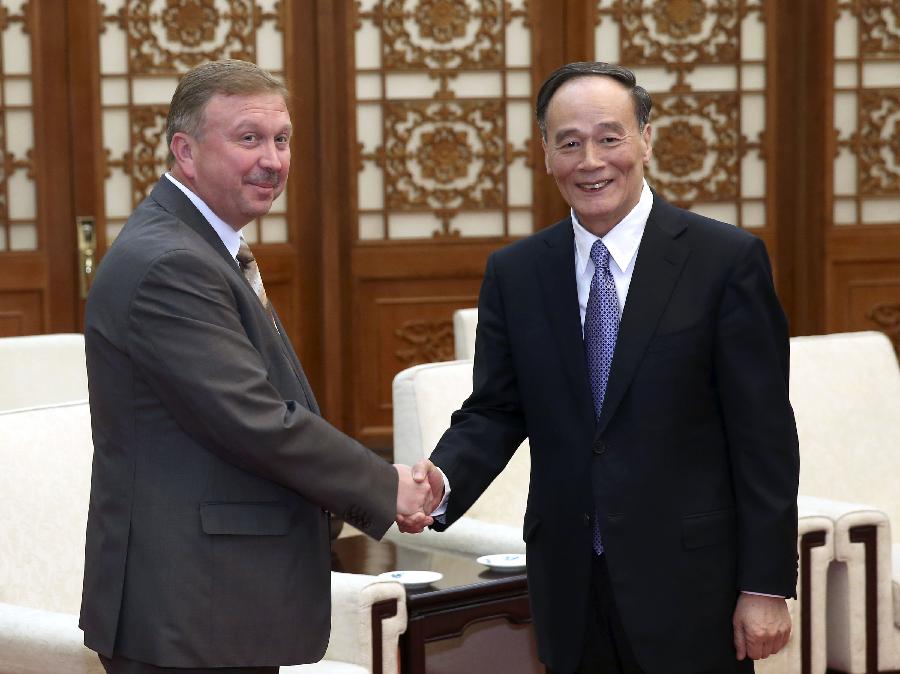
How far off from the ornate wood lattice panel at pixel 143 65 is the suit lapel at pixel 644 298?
3.92 m

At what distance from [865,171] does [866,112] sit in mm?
252

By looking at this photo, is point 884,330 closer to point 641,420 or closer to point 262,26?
point 262,26

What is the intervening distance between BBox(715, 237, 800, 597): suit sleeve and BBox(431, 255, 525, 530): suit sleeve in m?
0.35

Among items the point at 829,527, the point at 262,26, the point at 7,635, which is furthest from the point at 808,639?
the point at 262,26

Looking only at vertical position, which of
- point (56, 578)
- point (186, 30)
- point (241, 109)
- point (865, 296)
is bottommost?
point (56, 578)

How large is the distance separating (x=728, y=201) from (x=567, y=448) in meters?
4.31

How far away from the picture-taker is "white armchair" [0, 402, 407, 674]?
7.78 ft

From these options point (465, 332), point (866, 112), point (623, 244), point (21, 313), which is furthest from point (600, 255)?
point (866, 112)

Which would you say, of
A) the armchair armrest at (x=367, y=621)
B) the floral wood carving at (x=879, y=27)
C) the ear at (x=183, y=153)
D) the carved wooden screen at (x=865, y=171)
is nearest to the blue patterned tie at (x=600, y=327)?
A: the ear at (x=183, y=153)

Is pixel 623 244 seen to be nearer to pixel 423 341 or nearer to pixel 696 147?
pixel 423 341

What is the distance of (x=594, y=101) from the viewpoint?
Answer: 71.7 inches

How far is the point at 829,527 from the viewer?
120 inches

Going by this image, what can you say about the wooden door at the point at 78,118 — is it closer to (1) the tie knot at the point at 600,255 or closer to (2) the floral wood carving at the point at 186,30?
(2) the floral wood carving at the point at 186,30

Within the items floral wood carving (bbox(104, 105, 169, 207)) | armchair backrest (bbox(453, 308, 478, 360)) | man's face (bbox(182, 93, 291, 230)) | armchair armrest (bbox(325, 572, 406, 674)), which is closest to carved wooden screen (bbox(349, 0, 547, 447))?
floral wood carving (bbox(104, 105, 169, 207))
